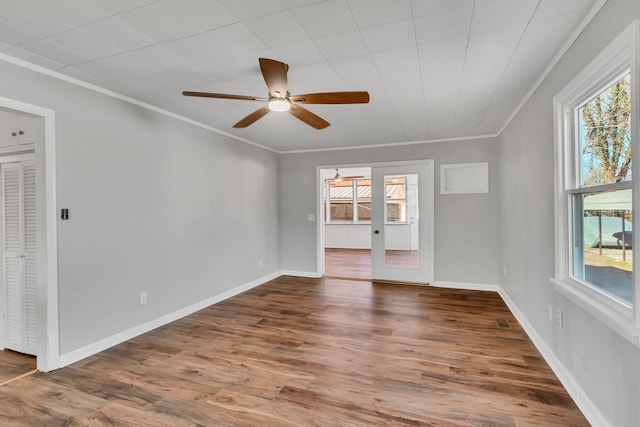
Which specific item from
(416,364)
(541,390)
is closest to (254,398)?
(416,364)

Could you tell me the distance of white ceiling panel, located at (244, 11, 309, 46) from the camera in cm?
182

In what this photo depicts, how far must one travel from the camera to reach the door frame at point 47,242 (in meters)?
2.45

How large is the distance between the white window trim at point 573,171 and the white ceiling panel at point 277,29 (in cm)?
165

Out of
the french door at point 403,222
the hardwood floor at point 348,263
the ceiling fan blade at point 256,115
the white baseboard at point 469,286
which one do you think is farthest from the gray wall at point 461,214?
the ceiling fan blade at point 256,115

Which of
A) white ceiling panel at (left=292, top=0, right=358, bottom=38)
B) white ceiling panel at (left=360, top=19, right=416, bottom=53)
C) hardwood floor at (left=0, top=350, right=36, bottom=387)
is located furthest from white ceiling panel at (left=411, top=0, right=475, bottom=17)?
hardwood floor at (left=0, top=350, right=36, bottom=387)

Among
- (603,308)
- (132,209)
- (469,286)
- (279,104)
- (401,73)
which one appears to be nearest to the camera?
(603,308)

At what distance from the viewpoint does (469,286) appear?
4.91 metres

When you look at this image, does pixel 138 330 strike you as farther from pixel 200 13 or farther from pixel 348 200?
pixel 348 200

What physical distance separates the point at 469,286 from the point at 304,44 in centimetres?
437

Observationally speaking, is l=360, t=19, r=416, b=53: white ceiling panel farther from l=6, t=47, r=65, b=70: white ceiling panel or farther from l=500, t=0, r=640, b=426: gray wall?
l=6, t=47, r=65, b=70: white ceiling panel

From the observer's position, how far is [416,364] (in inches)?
101

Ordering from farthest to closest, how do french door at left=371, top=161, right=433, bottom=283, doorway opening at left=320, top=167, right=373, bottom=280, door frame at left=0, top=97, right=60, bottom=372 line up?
doorway opening at left=320, top=167, right=373, bottom=280 < french door at left=371, top=161, right=433, bottom=283 < door frame at left=0, top=97, right=60, bottom=372

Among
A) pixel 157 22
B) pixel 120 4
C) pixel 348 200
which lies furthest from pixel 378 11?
pixel 348 200

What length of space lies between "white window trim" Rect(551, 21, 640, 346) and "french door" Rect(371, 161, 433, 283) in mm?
2825
